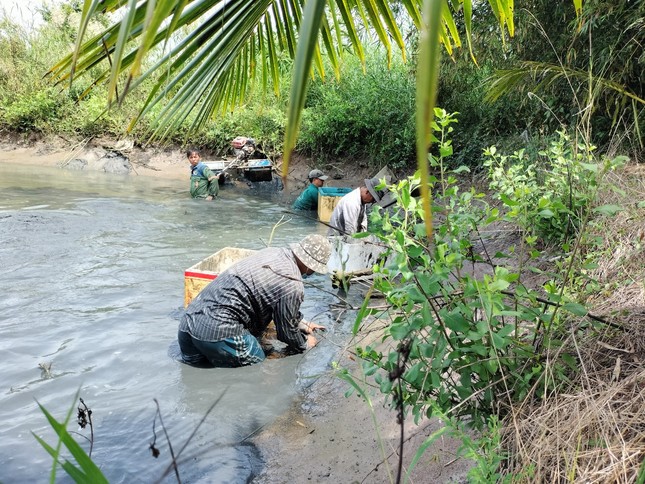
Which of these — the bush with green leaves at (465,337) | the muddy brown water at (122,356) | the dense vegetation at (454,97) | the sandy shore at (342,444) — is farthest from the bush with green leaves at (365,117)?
the bush with green leaves at (465,337)

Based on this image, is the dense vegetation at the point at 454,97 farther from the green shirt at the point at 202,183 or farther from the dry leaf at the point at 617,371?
the green shirt at the point at 202,183

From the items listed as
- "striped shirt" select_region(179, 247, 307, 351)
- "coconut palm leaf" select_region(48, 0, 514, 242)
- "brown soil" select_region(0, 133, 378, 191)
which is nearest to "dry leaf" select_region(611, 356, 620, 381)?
"coconut palm leaf" select_region(48, 0, 514, 242)

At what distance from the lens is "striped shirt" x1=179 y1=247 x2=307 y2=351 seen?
14.2 feet

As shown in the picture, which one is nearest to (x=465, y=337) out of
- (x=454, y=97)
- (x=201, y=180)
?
(x=454, y=97)

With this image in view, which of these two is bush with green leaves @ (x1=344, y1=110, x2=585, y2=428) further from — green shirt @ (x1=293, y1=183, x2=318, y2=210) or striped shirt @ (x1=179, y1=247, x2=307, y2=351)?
green shirt @ (x1=293, y1=183, x2=318, y2=210)

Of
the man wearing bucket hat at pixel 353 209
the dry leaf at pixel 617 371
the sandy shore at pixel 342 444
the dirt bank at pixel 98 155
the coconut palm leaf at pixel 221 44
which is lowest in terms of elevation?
the sandy shore at pixel 342 444

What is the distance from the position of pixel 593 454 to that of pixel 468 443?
16.1 inches

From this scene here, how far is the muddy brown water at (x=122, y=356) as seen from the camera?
3430 mm

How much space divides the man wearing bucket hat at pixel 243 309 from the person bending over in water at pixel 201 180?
815cm

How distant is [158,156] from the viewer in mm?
17203

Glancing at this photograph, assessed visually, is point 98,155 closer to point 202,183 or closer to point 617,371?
point 202,183

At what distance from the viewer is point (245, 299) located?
4391 mm

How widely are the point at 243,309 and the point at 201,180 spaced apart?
8.40 meters

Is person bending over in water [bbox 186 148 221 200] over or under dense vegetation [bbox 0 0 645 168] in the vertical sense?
under
